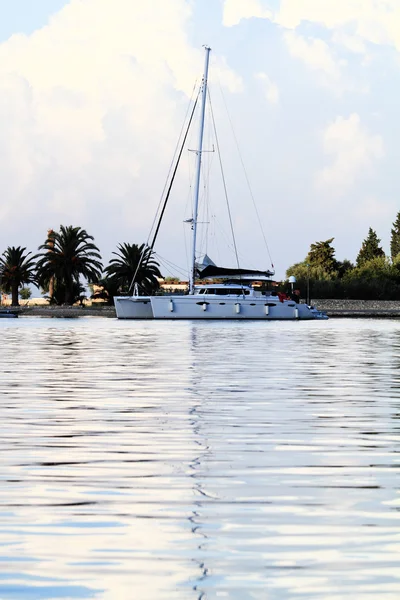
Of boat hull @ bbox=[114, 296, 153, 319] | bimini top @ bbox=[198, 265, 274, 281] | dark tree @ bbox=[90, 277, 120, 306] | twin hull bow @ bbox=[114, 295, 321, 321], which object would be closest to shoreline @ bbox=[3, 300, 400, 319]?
dark tree @ bbox=[90, 277, 120, 306]

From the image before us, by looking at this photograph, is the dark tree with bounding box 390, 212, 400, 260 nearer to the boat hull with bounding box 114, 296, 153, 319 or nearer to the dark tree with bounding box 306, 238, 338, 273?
the dark tree with bounding box 306, 238, 338, 273

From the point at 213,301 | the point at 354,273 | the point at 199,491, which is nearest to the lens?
the point at 199,491

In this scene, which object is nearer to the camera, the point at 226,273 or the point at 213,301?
the point at 213,301

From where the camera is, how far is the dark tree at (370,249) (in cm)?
15288

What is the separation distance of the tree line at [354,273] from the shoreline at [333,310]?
239 centimetres

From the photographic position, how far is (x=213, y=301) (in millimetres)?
79188

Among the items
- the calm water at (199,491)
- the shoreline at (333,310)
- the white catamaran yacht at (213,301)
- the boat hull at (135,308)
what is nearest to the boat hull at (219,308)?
the white catamaran yacht at (213,301)

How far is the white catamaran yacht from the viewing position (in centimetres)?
7925

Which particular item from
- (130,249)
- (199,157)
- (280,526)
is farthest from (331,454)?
(130,249)

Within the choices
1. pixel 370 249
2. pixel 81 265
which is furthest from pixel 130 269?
pixel 370 249

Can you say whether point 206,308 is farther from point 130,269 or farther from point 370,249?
point 370,249

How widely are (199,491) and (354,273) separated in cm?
12278

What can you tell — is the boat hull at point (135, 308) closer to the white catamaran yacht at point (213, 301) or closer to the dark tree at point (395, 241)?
the white catamaran yacht at point (213, 301)

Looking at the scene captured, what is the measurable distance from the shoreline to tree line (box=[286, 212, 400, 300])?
7.85 feet
